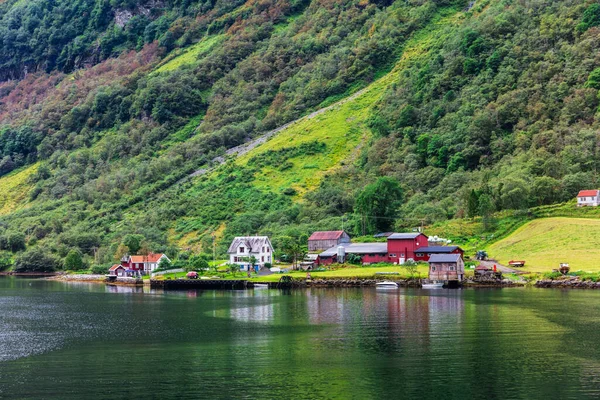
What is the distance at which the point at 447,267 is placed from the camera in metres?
119

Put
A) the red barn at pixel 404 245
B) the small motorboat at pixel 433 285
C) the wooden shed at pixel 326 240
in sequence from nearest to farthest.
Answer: the small motorboat at pixel 433 285 → the red barn at pixel 404 245 → the wooden shed at pixel 326 240

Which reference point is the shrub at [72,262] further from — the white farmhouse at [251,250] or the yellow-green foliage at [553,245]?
the yellow-green foliage at [553,245]

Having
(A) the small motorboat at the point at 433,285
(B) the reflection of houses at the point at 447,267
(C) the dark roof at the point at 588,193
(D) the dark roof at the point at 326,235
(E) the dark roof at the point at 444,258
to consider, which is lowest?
(A) the small motorboat at the point at 433,285

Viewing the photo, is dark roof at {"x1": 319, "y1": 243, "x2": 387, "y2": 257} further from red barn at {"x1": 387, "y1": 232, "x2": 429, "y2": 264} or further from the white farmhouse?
the white farmhouse

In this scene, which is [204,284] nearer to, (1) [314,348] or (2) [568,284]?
(2) [568,284]

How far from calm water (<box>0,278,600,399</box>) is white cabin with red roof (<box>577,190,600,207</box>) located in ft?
131

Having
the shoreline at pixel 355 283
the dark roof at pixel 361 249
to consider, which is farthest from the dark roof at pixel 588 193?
the dark roof at pixel 361 249

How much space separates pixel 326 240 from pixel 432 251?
25521 mm

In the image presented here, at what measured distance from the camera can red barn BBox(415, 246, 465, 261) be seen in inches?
4877

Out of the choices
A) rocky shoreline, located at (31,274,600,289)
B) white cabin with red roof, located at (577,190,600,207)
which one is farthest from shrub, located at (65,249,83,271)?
white cabin with red roof, located at (577,190,600,207)

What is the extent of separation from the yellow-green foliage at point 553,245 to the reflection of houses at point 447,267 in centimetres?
885

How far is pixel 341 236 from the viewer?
484 ft

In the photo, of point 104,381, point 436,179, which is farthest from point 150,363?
point 436,179

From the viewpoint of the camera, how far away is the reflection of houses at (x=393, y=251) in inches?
5094
